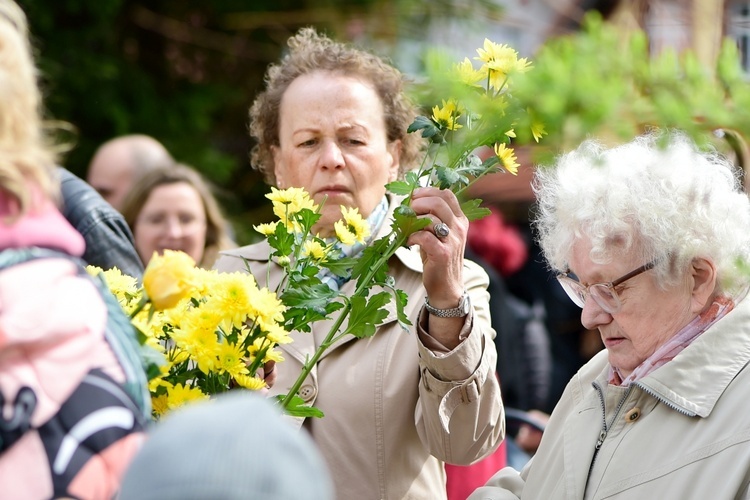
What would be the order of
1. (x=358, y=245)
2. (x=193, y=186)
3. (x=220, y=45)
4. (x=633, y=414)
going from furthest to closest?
(x=220, y=45) < (x=193, y=186) < (x=358, y=245) < (x=633, y=414)

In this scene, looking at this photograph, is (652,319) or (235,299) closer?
(235,299)

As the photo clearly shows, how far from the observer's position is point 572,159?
2.82 m

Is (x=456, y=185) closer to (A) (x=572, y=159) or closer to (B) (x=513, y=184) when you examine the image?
(A) (x=572, y=159)

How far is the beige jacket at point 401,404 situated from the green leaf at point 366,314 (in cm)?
22

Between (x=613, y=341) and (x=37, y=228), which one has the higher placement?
(x=37, y=228)

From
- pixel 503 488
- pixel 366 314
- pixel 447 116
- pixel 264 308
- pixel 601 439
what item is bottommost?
pixel 503 488

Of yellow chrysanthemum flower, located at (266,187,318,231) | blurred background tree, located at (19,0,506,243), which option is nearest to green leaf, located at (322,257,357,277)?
yellow chrysanthemum flower, located at (266,187,318,231)

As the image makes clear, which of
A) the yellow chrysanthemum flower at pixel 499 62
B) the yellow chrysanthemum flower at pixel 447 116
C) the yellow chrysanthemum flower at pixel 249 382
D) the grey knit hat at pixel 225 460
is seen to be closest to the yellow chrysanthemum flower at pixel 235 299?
the yellow chrysanthemum flower at pixel 249 382

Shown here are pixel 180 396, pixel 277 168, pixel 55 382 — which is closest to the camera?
pixel 55 382

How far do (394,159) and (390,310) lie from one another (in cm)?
54

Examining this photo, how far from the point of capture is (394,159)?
320cm

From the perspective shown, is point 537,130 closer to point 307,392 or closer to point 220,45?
point 307,392

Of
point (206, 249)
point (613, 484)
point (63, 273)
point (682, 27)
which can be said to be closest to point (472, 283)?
point (613, 484)

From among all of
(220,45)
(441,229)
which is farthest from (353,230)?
(220,45)
